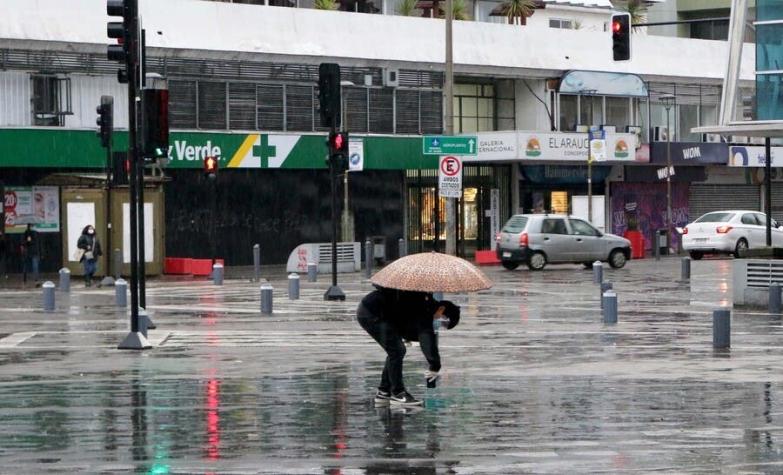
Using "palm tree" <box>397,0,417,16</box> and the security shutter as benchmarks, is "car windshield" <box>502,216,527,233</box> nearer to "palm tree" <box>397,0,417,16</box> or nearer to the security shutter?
"palm tree" <box>397,0,417,16</box>

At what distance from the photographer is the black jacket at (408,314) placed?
49.1ft

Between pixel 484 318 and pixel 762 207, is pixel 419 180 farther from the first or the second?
pixel 484 318

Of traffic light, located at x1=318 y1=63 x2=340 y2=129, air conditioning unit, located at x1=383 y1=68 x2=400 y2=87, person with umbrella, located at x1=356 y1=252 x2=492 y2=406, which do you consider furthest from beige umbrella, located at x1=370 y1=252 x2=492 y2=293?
air conditioning unit, located at x1=383 y1=68 x2=400 y2=87

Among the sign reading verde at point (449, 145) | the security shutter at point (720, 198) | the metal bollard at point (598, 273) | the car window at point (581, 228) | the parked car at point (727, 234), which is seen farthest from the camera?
the security shutter at point (720, 198)

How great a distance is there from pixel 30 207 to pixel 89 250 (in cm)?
666

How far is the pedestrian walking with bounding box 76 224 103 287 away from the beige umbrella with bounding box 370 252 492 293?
1053 inches

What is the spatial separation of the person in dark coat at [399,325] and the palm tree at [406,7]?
160 ft

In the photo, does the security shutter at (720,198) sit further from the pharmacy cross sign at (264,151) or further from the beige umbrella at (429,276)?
the beige umbrella at (429,276)

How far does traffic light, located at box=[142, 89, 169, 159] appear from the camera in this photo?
25453mm

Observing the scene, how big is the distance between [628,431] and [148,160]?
15.2 meters

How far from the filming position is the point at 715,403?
15586 millimetres

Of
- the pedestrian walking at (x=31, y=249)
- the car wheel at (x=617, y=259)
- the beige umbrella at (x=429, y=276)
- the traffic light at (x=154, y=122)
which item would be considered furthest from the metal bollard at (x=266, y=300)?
the car wheel at (x=617, y=259)

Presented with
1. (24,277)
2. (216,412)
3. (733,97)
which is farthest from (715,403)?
(24,277)

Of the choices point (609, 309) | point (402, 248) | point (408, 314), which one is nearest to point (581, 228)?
point (402, 248)
